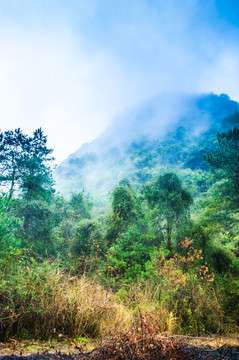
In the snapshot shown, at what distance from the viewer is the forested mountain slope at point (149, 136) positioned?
7681cm

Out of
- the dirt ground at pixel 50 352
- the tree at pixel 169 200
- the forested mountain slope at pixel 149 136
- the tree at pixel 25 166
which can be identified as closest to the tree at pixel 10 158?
the tree at pixel 25 166

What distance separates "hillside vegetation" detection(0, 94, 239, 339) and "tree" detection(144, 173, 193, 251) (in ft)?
0.18

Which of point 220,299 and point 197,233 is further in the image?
point 197,233

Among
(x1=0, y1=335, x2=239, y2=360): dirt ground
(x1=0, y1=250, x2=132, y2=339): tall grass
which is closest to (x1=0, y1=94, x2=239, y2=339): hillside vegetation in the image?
(x1=0, y1=250, x2=132, y2=339): tall grass

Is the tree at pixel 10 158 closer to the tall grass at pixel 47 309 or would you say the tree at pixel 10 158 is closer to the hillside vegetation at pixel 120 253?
the hillside vegetation at pixel 120 253

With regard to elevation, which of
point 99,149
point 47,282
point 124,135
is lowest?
point 47,282

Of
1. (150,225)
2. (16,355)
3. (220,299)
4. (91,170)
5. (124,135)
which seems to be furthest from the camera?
(124,135)

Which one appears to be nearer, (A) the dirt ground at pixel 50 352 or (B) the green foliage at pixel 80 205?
(A) the dirt ground at pixel 50 352

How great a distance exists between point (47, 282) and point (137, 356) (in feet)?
6.27

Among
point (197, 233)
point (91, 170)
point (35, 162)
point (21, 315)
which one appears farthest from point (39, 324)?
point (91, 170)

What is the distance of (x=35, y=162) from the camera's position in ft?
40.8

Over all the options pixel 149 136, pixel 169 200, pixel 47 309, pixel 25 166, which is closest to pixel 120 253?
pixel 169 200

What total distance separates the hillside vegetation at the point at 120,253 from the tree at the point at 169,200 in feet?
0.18

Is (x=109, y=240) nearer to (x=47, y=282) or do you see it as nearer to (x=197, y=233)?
(x=197, y=233)
